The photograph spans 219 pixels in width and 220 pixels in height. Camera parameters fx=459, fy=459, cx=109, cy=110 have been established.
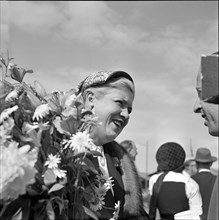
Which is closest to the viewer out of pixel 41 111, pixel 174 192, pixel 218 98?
pixel 218 98

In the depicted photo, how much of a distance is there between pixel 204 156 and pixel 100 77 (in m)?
3.38

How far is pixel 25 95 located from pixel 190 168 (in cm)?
594

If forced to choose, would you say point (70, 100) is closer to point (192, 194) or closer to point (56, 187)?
point (56, 187)

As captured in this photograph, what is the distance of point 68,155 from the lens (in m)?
1.51

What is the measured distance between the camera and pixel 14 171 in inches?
47.9

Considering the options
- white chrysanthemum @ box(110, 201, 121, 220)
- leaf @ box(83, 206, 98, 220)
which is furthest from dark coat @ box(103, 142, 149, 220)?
leaf @ box(83, 206, 98, 220)

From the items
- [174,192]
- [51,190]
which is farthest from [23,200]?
[174,192]

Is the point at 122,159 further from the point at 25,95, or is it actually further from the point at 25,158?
the point at 25,158

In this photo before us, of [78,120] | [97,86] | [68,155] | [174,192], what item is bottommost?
[174,192]

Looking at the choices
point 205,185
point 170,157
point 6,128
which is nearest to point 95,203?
point 6,128

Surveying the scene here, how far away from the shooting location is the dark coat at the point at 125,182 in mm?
2270

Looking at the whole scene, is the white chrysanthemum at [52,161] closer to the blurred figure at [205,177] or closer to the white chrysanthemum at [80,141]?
the white chrysanthemum at [80,141]

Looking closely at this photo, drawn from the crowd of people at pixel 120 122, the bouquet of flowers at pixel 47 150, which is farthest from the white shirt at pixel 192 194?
the bouquet of flowers at pixel 47 150

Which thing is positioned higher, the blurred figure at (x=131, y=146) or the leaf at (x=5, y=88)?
the leaf at (x=5, y=88)
